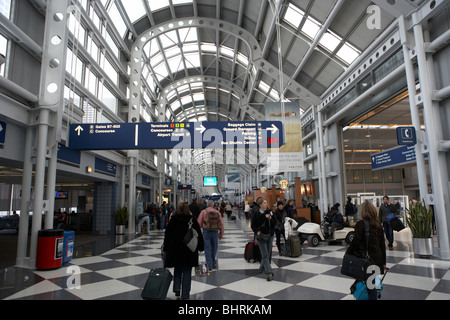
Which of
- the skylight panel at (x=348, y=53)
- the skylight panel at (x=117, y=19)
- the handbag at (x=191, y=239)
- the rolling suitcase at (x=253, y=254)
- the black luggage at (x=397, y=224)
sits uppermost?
the skylight panel at (x=117, y=19)

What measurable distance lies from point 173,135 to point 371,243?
7.35m

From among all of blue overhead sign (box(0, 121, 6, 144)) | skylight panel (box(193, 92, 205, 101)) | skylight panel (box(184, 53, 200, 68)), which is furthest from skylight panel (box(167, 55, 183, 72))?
blue overhead sign (box(0, 121, 6, 144))

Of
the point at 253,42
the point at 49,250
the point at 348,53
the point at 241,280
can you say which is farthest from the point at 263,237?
the point at 253,42

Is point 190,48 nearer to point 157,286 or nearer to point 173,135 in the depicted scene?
point 173,135

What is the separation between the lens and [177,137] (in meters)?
9.47

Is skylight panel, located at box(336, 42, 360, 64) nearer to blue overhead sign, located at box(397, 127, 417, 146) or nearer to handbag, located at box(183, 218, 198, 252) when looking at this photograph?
blue overhead sign, located at box(397, 127, 417, 146)

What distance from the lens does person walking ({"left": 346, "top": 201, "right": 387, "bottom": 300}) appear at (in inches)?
126

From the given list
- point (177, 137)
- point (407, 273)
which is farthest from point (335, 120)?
point (407, 273)

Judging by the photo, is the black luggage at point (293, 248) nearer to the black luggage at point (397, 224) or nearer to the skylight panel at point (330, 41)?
the black luggage at point (397, 224)

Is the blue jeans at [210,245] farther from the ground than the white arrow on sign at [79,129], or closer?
closer

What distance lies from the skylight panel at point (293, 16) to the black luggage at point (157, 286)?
41.7 feet

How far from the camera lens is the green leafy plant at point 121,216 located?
46.6 ft

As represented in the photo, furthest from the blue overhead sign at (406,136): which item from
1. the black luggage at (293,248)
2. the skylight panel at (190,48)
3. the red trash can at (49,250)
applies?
the skylight panel at (190,48)
